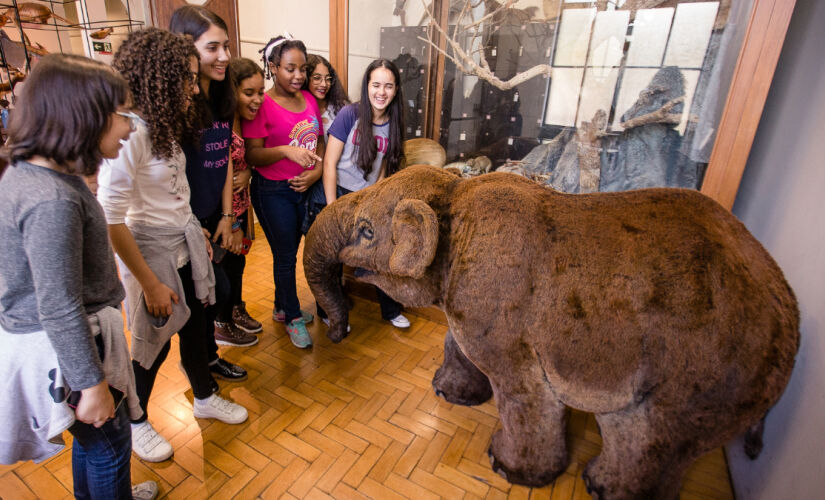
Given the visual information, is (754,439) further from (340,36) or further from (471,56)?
(340,36)

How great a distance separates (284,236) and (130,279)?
47.8 inches

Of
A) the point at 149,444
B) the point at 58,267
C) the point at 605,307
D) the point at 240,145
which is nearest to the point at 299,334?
the point at 149,444

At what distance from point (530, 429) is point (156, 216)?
6.39 ft

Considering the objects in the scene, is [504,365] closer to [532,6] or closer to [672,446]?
[672,446]

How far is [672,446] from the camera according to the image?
1737mm

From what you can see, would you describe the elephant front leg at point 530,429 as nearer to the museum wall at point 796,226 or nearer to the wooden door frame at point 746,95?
the museum wall at point 796,226

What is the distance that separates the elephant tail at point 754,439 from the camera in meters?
1.95

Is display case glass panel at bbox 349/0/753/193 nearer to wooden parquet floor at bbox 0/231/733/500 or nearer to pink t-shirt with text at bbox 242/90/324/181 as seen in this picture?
pink t-shirt with text at bbox 242/90/324/181

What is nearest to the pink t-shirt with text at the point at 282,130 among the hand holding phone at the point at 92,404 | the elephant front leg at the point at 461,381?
the elephant front leg at the point at 461,381

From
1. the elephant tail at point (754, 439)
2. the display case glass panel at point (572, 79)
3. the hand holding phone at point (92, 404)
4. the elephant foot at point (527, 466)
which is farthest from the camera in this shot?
the display case glass panel at point (572, 79)

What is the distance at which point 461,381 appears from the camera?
270 centimetres

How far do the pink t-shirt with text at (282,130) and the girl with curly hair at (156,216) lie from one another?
81 cm

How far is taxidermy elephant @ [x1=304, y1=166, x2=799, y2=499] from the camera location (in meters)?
1.62

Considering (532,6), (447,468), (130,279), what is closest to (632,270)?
(447,468)
